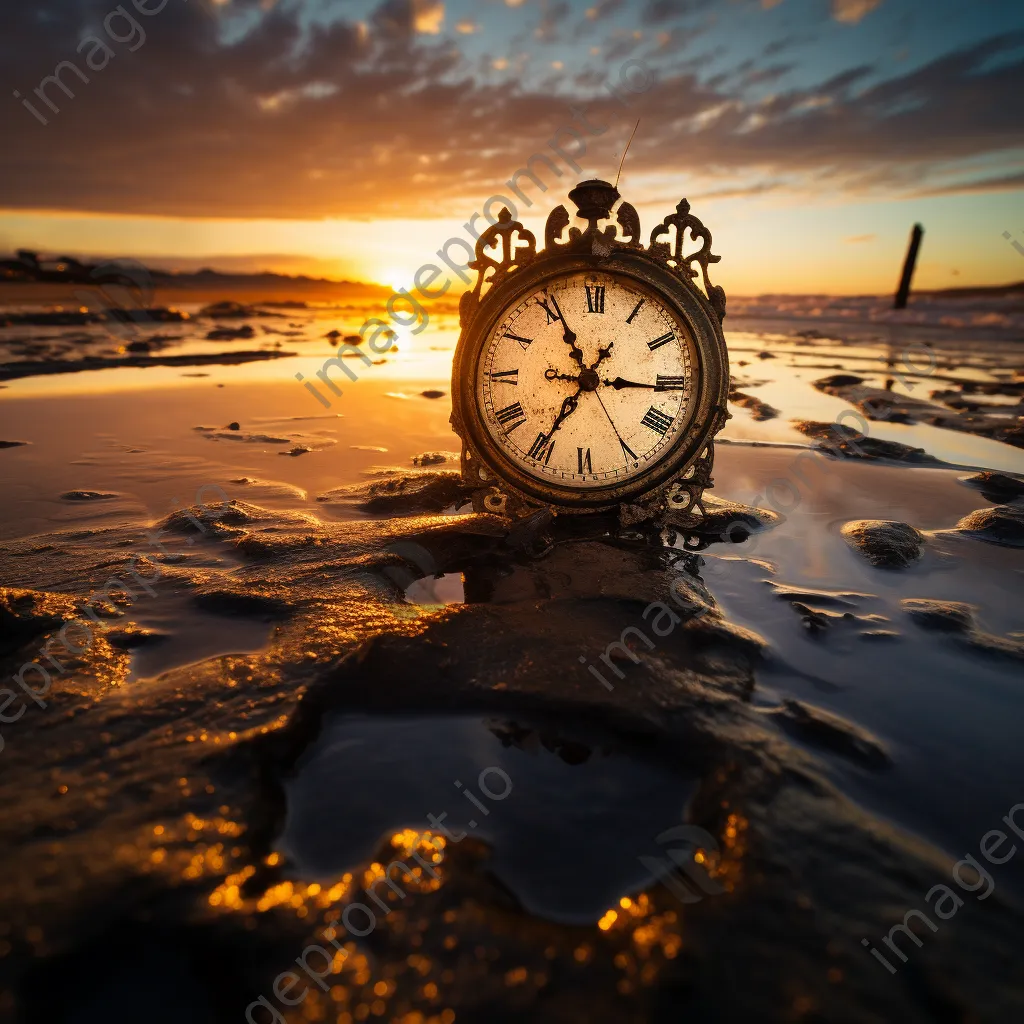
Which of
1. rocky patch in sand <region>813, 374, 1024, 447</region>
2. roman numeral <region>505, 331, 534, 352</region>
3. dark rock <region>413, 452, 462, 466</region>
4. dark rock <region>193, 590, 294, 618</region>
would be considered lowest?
dark rock <region>413, 452, 462, 466</region>

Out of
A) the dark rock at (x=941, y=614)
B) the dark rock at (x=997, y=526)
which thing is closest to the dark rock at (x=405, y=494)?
the dark rock at (x=941, y=614)

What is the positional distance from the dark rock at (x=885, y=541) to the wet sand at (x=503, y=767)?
56 millimetres

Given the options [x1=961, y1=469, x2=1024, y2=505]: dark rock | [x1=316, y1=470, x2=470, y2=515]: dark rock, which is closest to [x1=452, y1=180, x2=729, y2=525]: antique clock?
[x1=316, y1=470, x2=470, y2=515]: dark rock

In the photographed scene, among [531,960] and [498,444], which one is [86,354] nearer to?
[498,444]

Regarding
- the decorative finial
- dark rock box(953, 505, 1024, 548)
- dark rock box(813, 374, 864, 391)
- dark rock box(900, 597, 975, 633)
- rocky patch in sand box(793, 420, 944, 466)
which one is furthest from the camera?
dark rock box(813, 374, 864, 391)

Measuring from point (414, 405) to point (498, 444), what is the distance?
15.8 feet

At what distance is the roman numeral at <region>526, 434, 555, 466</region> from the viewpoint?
340 cm

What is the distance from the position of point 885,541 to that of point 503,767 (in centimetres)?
285

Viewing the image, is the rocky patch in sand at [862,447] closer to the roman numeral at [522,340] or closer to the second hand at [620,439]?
the second hand at [620,439]

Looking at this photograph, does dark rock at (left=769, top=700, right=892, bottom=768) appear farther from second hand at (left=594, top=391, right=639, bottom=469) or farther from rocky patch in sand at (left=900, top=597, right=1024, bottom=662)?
second hand at (left=594, top=391, right=639, bottom=469)

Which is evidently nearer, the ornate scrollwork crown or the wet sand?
the wet sand

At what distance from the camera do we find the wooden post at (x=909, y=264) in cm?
3306

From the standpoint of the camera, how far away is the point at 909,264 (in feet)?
110

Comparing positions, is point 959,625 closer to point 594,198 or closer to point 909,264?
point 594,198
